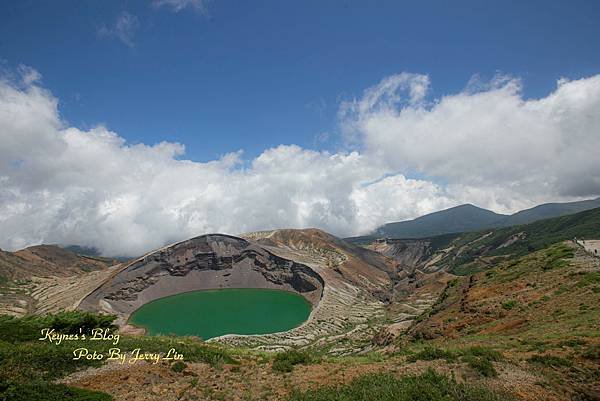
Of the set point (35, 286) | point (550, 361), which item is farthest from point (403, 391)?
point (35, 286)

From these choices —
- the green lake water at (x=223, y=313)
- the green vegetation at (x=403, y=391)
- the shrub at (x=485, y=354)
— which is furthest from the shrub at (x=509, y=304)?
the green lake water at (x=223, y=313)

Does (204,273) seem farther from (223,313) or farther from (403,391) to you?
(403,391)

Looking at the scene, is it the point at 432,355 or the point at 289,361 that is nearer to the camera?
the point at 432,355

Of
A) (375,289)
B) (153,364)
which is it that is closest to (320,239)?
(375,289)

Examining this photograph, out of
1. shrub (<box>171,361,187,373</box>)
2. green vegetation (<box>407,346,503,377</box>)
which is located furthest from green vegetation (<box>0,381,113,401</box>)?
green vegetation (<box>407,346,503,377</box>)

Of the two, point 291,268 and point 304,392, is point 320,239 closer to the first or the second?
point 291,268

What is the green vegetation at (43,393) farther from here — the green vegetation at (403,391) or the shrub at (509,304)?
the shrub at (509,304)

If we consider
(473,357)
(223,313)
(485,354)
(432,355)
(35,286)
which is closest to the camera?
(473,357)
